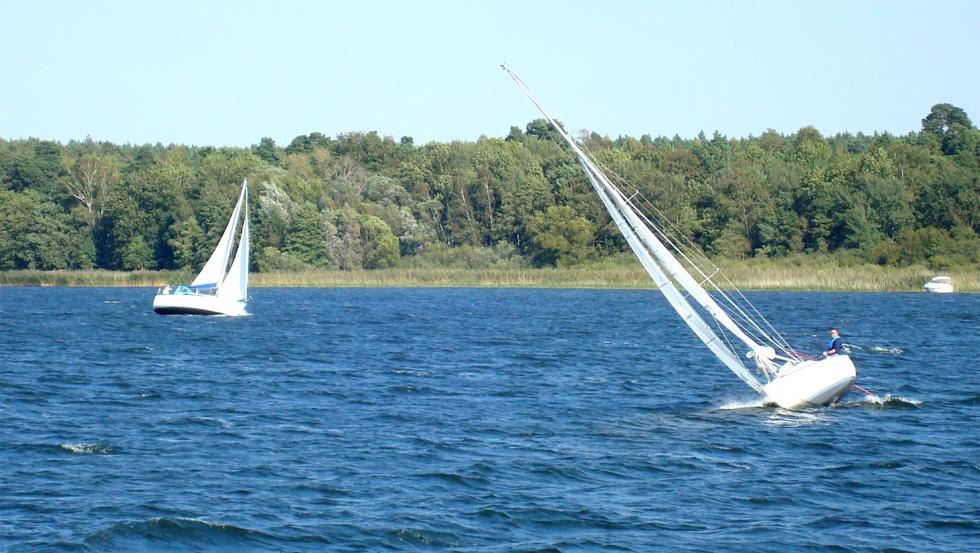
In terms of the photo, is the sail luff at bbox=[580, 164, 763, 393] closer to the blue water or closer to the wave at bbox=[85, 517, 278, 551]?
the blue water

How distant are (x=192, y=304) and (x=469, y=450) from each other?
143 ft

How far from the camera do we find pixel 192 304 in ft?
220

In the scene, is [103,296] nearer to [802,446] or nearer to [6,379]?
[6,379]

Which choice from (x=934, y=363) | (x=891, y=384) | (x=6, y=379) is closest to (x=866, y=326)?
(x=934, y=363)

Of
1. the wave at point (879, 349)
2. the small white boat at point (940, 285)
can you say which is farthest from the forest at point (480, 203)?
the wave at point (879, 349)

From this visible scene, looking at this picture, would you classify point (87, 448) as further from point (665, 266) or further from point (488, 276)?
point (488, 276)

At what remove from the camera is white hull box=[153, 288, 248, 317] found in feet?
221

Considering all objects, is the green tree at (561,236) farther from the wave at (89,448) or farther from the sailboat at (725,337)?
the wave at (89,448)

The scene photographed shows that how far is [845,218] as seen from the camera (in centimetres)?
11094

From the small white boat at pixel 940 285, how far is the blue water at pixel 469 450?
39791 mm

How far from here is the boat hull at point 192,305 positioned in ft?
221

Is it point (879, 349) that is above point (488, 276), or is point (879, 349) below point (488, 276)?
below

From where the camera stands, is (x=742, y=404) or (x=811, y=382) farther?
(x=742, y=404)

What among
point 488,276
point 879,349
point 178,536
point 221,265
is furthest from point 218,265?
point 178,536
